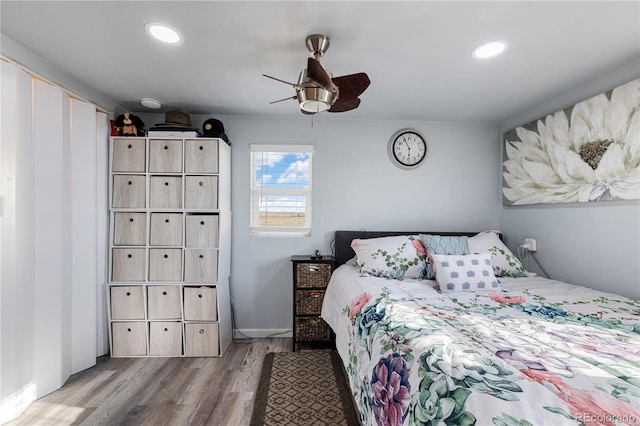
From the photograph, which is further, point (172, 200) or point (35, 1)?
point (172, 200)

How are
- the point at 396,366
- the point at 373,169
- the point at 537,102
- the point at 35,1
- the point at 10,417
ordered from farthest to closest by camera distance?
the point at 373,169, the point at 537,102, the point at 10,417, the point at 35,1, the point at 396,366

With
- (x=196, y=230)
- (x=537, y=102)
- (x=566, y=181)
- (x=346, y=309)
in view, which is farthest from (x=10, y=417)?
(x=537, y=102)

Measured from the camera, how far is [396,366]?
1170mm

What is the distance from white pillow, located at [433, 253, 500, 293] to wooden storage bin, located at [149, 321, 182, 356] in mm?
2342

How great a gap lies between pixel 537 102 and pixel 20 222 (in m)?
4.16

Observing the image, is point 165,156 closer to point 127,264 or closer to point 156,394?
point 127,264

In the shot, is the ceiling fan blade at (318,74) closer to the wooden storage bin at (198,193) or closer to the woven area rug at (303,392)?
the wooden storage bin at (198,193)

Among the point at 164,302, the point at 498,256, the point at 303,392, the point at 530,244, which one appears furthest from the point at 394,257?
the point at 164,302

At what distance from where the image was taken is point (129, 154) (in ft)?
8.91

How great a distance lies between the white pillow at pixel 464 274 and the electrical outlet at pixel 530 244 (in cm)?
92

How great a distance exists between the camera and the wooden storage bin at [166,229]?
272cm

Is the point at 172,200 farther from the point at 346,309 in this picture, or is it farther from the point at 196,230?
the point at 346,309

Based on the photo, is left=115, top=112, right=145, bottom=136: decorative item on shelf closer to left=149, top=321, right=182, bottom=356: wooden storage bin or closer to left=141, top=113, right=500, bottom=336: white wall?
left=141, top=113, right=500, bottom=336: white wall
